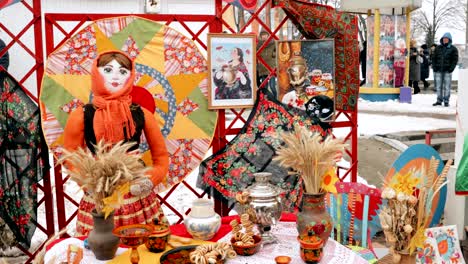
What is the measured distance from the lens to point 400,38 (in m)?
12.4

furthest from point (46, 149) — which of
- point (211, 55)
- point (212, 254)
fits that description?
point (212, 254)

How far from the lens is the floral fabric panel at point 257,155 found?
3.73 meters

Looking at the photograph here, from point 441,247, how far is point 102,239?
200cm

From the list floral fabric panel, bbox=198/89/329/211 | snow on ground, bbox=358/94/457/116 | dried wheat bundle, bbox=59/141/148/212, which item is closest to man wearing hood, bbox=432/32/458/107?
snow on ground, bbox=358/94/457/116

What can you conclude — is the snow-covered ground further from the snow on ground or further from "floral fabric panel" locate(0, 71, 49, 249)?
"floral fabric panel" locate(0, 71, 49, 249)

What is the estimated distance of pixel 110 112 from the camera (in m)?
2.96

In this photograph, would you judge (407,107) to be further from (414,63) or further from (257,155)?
(257,155)

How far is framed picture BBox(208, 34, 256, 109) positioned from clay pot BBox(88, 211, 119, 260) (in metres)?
1.69

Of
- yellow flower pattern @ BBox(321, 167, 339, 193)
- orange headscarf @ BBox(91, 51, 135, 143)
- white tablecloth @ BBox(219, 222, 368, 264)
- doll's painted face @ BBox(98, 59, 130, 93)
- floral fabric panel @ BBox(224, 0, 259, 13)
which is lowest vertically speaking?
white tablecloth @ BBox(219, 222, 368, 264)

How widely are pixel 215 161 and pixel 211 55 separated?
78 centimetres

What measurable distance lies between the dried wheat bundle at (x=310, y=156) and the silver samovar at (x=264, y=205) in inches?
6.3

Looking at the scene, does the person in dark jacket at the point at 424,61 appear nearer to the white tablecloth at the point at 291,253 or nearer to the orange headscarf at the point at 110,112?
the orange headscarf at the point at 110,112

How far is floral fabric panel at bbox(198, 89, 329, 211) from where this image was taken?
3.73m

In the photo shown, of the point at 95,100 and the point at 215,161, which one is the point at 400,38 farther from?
the point at 95,100
